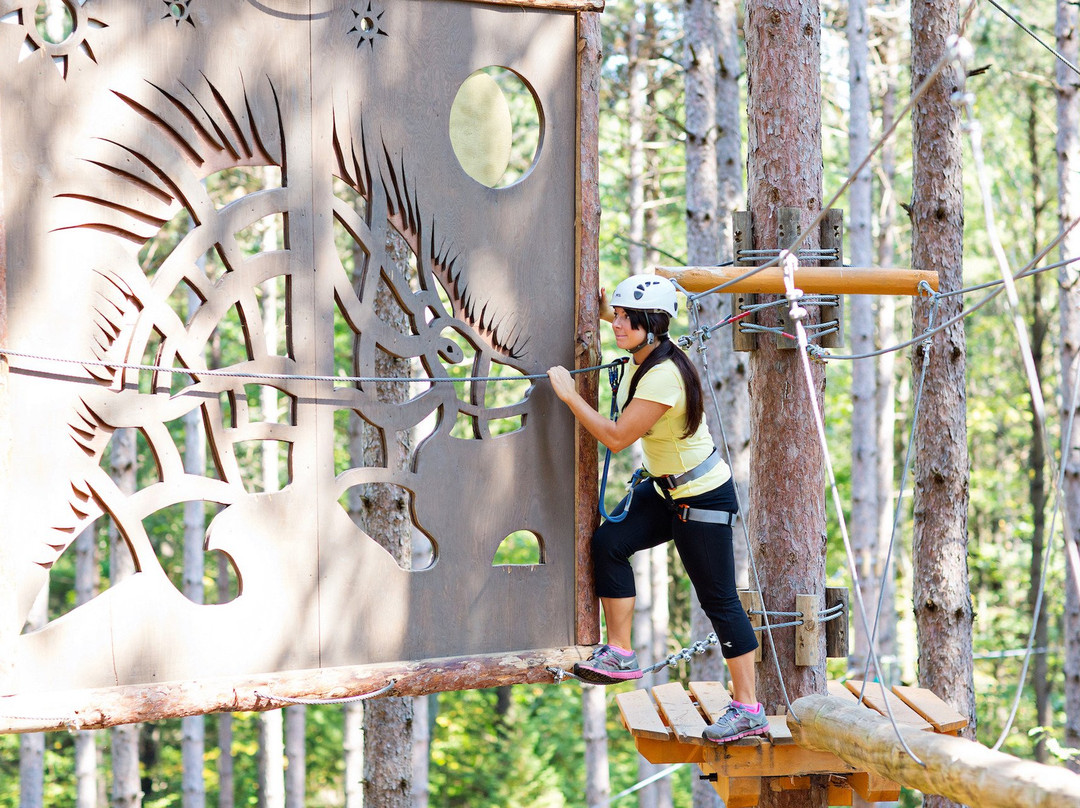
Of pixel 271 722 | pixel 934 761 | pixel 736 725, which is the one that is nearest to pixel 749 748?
pixel 736 725

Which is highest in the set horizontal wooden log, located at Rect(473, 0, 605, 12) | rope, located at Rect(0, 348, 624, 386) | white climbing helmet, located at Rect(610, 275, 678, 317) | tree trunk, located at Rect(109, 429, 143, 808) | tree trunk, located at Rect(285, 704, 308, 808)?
horizontal wooden log, located at Rect(473, 0, 605, 12)

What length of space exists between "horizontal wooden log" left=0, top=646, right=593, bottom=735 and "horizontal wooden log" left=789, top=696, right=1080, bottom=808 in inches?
35.9

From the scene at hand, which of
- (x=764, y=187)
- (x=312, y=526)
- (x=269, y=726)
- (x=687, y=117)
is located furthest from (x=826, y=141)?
(x=312, y=526)

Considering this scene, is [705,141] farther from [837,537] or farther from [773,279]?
[837,537]

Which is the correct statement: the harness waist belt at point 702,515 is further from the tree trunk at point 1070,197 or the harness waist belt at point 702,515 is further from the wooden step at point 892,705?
the tree trunk at point 1070,197

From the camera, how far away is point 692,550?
3795 millimetres

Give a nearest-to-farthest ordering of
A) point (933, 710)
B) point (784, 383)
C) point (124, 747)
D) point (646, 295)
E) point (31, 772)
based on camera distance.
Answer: point (646, 295)
point (933, 710)
point (784, 383)
point (124, 747)
point (31, 772)

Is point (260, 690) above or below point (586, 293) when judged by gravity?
below

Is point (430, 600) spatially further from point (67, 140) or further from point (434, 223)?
point (67, 140)

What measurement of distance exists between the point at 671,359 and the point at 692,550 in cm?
68

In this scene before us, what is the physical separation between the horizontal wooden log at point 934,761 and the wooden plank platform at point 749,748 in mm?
277

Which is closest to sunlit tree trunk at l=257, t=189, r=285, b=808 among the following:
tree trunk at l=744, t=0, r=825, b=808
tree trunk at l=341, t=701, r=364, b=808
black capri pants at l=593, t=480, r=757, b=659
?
tree trunk at l=341, t=701, r=364, b=808

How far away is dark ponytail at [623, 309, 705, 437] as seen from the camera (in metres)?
3.66

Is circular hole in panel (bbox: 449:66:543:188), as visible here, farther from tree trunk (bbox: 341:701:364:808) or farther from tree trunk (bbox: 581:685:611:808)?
tree trunk (bbox: 341:701:364:808)
